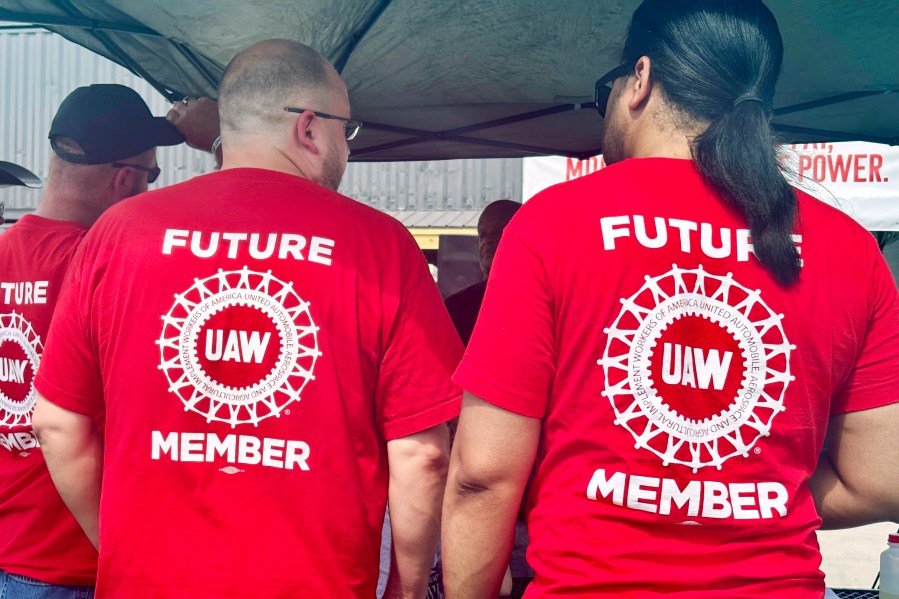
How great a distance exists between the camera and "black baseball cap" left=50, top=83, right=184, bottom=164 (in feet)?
6.85

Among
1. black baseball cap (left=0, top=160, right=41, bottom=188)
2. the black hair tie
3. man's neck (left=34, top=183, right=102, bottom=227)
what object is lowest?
man's neck (left=34, top=183, right=102, bottom=227)

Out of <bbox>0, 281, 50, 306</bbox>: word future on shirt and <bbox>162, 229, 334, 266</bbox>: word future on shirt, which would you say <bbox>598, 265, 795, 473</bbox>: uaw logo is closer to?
<bbox>162, 229, 334, 266</bbox>: word future on shirt

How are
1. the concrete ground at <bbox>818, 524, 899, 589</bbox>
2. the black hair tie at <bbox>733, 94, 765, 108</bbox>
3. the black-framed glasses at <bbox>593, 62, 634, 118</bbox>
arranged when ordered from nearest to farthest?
the black hair tie at <bbox>733, 94, 765, 108</bbox>, the black-framed glasses at <bbox>593, 62, 634, 118</bbox>, the concrete ground at <bbox>818, 524, 899, 589</bbox>

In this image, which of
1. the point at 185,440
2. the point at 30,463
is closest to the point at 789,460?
the point at 185,440

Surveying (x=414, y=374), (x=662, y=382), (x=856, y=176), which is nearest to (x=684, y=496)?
(x=662, y=382)

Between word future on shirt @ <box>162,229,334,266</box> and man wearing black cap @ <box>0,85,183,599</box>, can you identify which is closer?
word future on shirt @ <box>162,229,334,266</box>

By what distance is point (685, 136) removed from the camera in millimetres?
1324

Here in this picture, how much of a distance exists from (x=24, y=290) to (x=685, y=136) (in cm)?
145

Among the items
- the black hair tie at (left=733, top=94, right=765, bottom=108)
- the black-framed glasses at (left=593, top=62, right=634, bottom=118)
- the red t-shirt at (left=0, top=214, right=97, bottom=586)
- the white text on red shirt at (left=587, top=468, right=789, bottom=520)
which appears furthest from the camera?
the red t-shirt at (left=0, top=214, right=97, bottom=586)

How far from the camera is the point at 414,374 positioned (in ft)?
5.08

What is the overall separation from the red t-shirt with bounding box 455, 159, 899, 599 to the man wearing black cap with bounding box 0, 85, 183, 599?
3.55 feet

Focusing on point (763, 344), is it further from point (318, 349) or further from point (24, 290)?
point (24, 290)

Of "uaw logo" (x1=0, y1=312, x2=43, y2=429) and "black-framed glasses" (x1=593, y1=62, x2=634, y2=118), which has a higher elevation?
"black-framed glasses" (x1=593, y1=62, x2=634, y2=118)

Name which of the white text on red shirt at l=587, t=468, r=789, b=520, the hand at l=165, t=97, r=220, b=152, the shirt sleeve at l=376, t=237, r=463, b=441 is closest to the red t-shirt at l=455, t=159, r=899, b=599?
the white text on red shirt at l=587, t=468, r=789, b=520
